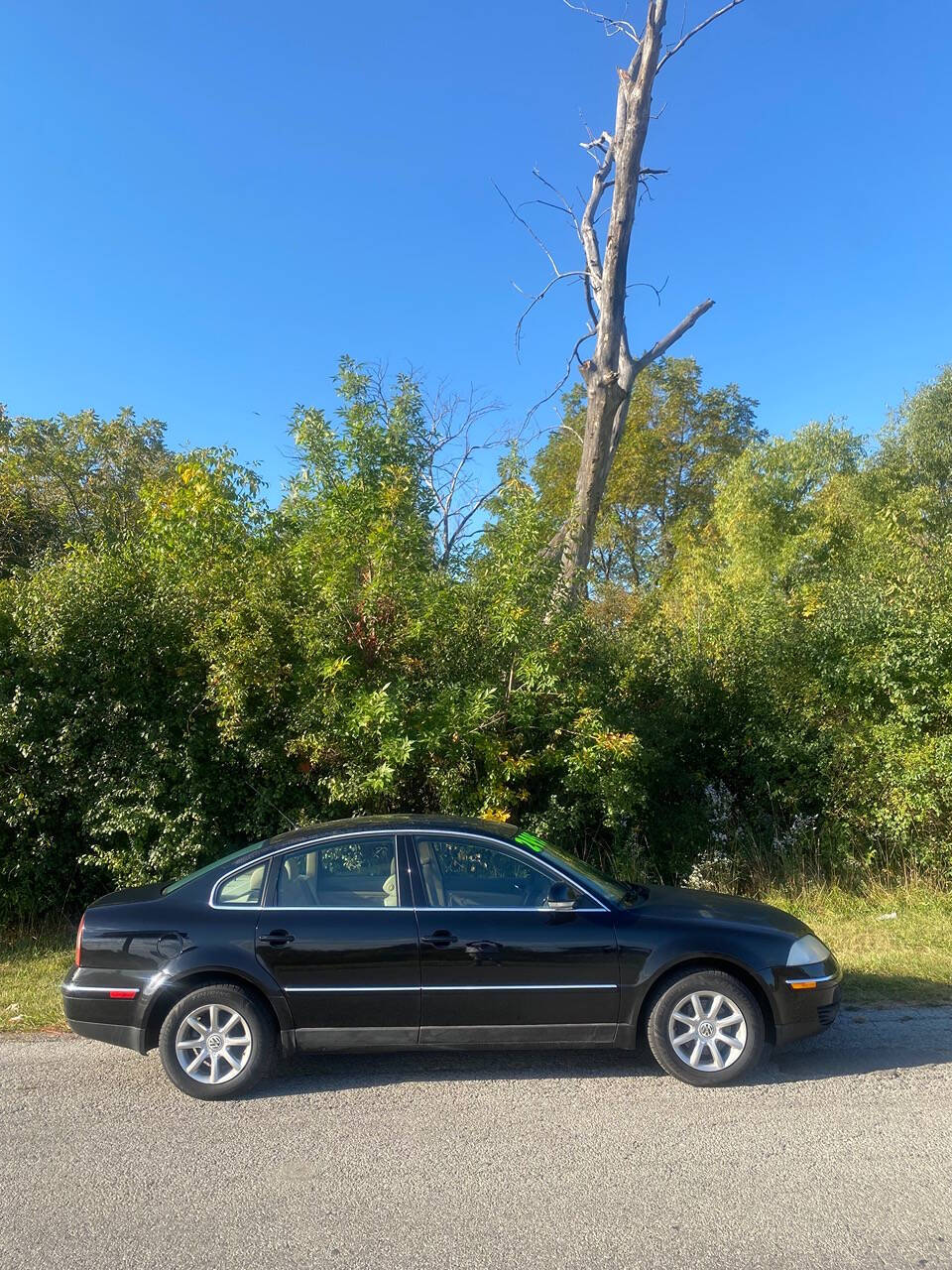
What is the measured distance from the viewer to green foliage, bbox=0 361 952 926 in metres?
8.55

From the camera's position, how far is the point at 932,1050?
5461mm

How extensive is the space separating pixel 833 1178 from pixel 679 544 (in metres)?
27.5

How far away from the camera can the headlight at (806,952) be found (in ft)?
16.7

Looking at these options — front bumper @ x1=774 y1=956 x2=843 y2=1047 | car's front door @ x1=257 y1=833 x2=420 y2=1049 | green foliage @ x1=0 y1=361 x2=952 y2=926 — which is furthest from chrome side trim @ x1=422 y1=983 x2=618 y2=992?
green foliage @ x1=0 y1=361 x2=952 y2=926

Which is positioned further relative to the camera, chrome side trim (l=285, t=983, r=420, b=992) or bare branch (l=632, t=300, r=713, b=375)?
bare branch (l=632, t=300, r=713, b=375)

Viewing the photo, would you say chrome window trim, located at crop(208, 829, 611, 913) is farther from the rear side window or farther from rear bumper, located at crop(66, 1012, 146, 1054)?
rear bumper, located at crop(66, 1012, 146, 1054)

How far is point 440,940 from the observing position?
506 centimetres

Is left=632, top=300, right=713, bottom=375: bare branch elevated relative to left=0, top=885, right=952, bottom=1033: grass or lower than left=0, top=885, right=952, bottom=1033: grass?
elevated

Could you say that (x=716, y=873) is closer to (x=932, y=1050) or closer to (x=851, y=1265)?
(x=932, y=1050)

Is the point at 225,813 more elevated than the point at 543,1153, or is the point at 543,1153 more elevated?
the point at 225,813

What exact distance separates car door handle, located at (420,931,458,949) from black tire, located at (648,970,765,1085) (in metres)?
1.18

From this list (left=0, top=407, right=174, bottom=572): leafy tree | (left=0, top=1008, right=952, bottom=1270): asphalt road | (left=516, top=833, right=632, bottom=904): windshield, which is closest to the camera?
(left=0, top=1008, right=952, bottom=1270): asphalt road

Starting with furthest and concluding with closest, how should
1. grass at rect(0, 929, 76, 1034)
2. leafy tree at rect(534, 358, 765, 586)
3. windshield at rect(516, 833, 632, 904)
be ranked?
leafy tree at rect(534, 358, 765, 586) < grass at rect(0, 929, 76, 1034) < windshield at rect(516, 833, 632, 904)

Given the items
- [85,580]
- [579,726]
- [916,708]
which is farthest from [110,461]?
[916,708]
